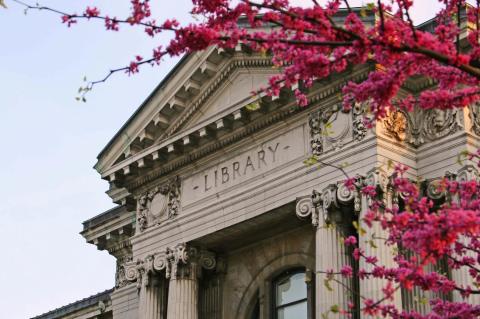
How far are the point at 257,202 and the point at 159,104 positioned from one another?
5.31 meters

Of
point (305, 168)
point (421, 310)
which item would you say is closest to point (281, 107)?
point (305, 168)

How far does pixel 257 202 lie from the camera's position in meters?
27.1

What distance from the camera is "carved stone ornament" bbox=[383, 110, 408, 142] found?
81.6 ft

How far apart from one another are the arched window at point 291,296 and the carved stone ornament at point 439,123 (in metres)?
5.54

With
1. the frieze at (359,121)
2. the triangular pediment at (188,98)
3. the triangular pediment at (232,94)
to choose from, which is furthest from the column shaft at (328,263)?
the triangular pediment at (188,98)

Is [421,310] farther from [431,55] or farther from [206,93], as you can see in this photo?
[431,55]

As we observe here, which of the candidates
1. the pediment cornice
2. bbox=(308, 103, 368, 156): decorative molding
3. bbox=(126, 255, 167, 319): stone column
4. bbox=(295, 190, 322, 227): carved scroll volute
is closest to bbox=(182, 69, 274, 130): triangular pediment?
the pediment cornice

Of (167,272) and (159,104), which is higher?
(159,104)

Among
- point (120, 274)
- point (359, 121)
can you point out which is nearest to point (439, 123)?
point (359, 121)

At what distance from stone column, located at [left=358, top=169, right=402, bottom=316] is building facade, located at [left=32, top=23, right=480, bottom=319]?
0.05 m

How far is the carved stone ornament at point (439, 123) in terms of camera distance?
80.2 feet

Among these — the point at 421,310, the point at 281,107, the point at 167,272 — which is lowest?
the point at 421,310

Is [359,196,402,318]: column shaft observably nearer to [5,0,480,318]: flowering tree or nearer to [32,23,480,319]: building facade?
[32,23,480,319]: building facade

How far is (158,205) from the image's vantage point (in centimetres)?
3070
